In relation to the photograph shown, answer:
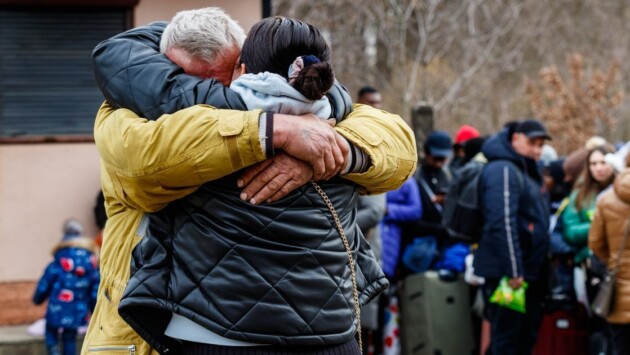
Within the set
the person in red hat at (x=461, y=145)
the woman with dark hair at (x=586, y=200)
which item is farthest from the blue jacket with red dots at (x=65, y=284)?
the woman with dark hair at (x=586, y=200)

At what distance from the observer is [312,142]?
332cm

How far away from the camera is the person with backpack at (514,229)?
8133 millimetres

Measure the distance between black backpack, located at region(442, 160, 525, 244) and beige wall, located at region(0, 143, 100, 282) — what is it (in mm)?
3037

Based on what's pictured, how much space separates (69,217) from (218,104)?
21.4ft

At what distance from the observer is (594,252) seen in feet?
25.9

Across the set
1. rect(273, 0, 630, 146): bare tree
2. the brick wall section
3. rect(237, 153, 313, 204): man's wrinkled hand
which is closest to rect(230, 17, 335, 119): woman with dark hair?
rect(237, 153, 313, 204): man's wrinkled hand

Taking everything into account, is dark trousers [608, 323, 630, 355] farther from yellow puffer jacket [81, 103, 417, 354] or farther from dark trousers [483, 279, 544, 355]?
yellow puffer jacket [81, 103, 417, 354]

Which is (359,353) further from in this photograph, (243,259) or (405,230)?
(405,230)

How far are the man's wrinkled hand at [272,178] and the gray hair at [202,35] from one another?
1.44 ft

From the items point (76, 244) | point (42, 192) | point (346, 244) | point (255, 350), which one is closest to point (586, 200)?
point (76, 244)

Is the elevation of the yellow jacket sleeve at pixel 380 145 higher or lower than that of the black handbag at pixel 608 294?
higher

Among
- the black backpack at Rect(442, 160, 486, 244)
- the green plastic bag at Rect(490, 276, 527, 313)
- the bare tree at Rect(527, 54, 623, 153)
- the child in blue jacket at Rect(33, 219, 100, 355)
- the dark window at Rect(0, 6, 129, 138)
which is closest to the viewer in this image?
the green plastic bag at Rect(490, 276, 527, 313)

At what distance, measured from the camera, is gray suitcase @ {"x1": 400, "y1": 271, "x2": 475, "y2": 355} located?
30.9 feet

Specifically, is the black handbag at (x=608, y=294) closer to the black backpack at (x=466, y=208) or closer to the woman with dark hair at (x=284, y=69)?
the black backpack at (x=466, y=208)
